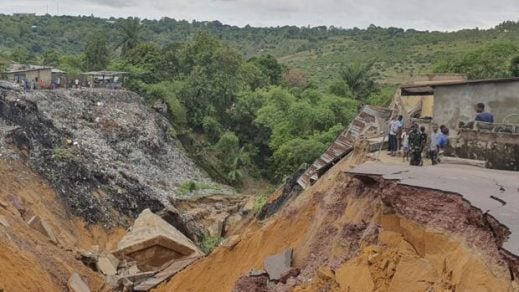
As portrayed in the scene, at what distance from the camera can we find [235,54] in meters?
45.8

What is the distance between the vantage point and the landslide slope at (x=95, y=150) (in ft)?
89.0

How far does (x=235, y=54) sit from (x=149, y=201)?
63.3ft

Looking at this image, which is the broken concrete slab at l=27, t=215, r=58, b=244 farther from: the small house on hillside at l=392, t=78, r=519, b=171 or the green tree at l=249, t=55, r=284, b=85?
the green tree at l=249, t=55, r=284, b=85

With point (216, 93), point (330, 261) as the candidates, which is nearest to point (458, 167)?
point (330, 261)

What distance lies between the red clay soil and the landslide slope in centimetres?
83

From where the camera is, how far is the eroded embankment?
26.7 feet

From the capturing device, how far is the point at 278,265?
12281mm

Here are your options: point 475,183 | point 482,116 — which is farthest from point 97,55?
point 475,183

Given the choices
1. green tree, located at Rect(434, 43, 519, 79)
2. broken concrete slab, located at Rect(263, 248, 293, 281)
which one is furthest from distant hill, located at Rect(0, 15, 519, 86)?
broken concrete slab, located at Rect(263, 248, 293, 281)

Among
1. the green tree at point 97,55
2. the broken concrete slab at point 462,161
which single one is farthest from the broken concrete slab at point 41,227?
the green tree at point 97,55

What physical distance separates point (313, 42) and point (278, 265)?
4010 inches

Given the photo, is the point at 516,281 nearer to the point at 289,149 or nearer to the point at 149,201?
the point at 149,201

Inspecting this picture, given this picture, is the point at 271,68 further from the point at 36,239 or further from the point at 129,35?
the point at 36,239

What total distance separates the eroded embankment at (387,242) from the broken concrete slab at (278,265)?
17 cm
